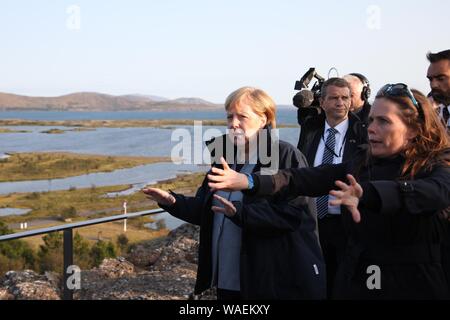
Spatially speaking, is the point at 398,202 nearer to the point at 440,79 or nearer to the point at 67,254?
the point at 440,79

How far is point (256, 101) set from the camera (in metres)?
3.11

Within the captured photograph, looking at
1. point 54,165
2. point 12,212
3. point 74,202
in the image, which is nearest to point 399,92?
point 12,212

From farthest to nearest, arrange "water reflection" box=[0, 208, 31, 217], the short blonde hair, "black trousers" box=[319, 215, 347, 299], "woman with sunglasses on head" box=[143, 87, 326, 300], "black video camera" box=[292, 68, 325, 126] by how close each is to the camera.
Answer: "water reflection" box=[0, 208, 31, 217] < "black video camera" box=[292, 68, 325, 126] < "black trousers" box=[319, 215, 347, 299] < the short blonde hair < "woman with sunglasses on head" box=[143, 87, 326, 300]

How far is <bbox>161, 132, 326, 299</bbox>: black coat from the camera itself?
2.85m

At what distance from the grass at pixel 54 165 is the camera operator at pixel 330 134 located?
2273 inches

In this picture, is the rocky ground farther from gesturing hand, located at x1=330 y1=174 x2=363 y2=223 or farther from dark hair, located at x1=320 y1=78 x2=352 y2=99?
gesturing hand, located at x1=330 y1=174 x2=363 y2=223

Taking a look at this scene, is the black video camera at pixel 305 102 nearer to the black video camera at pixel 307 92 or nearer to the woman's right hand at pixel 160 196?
the black video camera at pixel 307 92

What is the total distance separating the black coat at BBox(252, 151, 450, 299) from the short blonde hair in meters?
0.78

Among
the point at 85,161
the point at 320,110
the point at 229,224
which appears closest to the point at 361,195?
the point at 229,224

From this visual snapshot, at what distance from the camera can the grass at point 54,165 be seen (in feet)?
212

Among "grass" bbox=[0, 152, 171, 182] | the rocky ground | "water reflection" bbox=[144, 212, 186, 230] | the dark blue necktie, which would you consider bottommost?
"grass" bbox=[0, 152, 171, 182]

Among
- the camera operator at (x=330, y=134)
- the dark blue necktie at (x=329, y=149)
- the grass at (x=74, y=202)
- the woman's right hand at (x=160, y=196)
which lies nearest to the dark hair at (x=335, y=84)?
the camera operator at (x=330, y=134)

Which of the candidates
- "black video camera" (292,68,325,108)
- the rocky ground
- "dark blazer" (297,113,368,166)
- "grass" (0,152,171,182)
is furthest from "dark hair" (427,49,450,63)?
"grass" (0,152,171,182)
